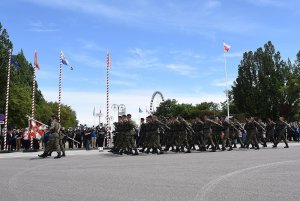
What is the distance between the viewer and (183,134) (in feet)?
80.4

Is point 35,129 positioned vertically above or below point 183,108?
below

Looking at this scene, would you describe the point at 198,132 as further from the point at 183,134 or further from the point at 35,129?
the point at 35,129

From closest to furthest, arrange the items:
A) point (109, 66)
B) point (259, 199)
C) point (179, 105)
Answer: point (259, 199), point (109, 66), point (179, 105)

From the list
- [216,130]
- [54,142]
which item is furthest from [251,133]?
[54,142]

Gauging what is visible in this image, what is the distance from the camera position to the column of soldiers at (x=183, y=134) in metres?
23.0

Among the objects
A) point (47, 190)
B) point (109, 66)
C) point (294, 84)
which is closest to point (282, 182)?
point (47, 190)

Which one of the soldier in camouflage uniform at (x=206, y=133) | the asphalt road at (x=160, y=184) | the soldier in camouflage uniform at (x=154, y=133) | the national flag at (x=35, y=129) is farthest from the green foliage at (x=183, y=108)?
the asphalt road at (x=160, y=184)

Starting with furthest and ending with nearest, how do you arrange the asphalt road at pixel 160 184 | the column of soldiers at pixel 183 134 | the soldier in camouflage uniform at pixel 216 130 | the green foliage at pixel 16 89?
the green foliage at pixel 16 89 < the soldier in camouflage uniform at pixel 216 130 < the column of soldiers at pixel 183 134 < the asphalt road at pixel 160 184

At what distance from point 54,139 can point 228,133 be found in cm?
1064

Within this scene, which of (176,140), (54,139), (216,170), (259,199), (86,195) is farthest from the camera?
(176,140)

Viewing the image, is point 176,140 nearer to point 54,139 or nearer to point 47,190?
point 54,139

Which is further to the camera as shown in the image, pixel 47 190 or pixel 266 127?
pixel 266 127

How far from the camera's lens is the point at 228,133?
25.8 meters

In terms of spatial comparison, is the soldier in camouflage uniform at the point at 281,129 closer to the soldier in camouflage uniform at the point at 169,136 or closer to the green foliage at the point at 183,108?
the soldier in camouflage uniform at the point at 169,136
